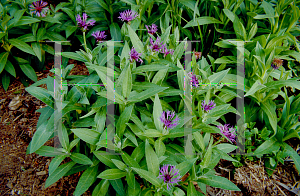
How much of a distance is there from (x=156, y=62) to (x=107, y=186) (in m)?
1.04

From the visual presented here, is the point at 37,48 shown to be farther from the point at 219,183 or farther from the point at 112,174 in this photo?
the point at 219,183

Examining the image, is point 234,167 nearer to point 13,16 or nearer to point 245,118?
point 245,118

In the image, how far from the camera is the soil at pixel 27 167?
1.94 m

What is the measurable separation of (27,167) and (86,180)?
82 cm

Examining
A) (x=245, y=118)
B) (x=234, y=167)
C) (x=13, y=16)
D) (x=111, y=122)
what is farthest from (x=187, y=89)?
(x=13, y=16)

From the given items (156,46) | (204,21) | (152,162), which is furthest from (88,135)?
(204,21)

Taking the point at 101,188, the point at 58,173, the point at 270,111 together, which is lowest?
the point at 101,188

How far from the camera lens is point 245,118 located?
226 cm

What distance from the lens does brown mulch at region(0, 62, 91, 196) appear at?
193cm

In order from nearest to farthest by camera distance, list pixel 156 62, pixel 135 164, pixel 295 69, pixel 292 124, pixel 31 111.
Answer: pixel 135 164 → pixel 156 62 → pixel 292 124 → pixel 31 111 → pixel 295 69

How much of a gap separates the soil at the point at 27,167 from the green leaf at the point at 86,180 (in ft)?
1.06

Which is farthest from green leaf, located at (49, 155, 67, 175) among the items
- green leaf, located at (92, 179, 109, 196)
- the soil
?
the soil

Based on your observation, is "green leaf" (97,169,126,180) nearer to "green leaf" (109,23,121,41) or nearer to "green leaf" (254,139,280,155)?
"green leaf" (254,139,280,155)

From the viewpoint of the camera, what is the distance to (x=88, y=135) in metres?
1.55
